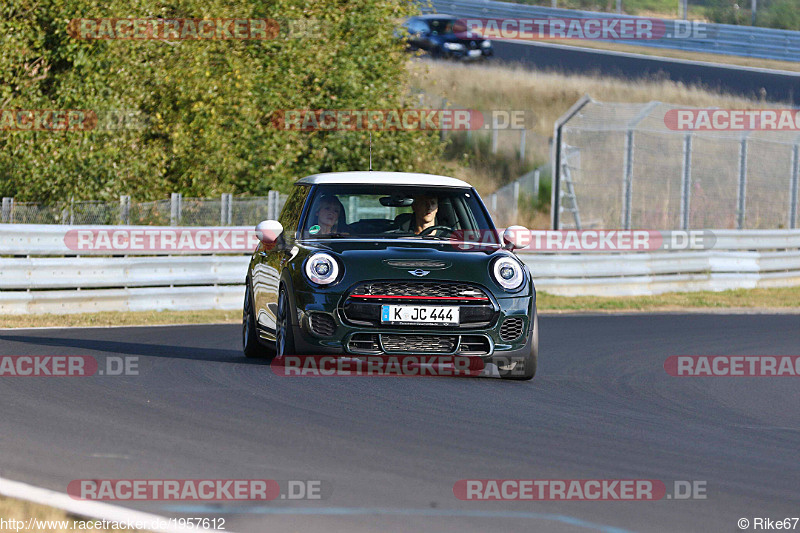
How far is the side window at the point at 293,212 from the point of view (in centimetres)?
1045

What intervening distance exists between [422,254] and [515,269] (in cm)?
67

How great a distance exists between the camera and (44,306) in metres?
15.4

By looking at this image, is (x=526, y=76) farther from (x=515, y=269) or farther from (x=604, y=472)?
(x=604, y=472)

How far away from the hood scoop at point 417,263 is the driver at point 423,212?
1146mm

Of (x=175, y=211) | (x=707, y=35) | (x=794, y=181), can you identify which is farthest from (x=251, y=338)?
(x=707, y=35)

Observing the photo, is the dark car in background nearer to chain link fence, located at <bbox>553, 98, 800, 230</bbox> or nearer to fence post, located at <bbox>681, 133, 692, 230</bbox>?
chain link fence, located at <bbox>553, 98, 800, 230</bbox>

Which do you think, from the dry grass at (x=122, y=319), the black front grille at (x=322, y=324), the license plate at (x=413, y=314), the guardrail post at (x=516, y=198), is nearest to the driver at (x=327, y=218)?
the black front grille at (x=322, y=324)

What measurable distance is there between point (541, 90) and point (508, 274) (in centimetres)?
3626

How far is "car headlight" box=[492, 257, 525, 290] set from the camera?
935 cm

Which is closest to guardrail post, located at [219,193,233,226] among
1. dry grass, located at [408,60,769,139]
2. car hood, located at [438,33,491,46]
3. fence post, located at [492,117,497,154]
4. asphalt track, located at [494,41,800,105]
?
fence post, located at [492,117,497,154]

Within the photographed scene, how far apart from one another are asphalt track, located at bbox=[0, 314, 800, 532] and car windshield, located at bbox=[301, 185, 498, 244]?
48.1 inches

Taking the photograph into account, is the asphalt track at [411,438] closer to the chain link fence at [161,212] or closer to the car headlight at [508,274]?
the car headlight at [508,274]

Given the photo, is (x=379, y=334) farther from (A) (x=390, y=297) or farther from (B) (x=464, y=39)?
(B) (x=464, y=39)

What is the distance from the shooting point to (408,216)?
10.5 m
